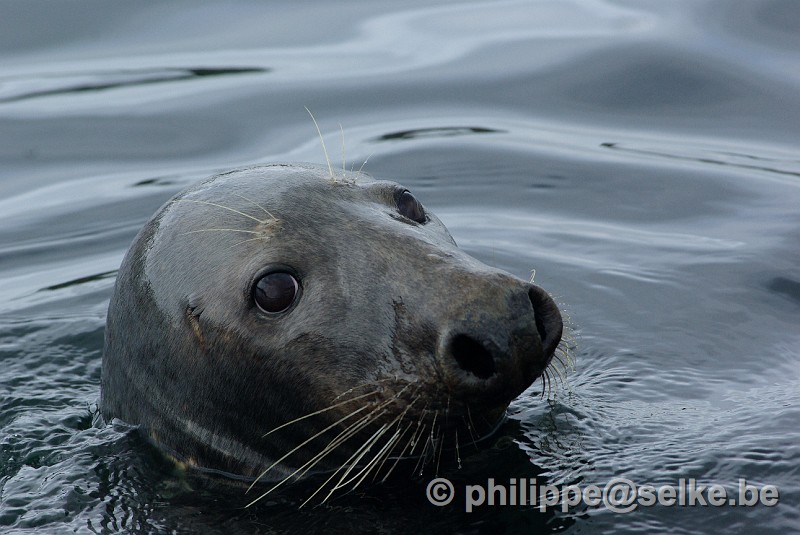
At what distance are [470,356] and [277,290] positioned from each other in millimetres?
983

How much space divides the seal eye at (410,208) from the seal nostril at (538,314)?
1173mm

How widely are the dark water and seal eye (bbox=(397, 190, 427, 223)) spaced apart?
1.07 meters

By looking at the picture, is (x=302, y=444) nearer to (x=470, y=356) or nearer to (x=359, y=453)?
(x=359, y=453)

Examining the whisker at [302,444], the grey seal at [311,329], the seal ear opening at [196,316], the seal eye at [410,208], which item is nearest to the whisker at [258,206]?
the grey seal at [311,329]

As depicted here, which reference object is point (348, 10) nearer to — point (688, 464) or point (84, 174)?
point (84, 174)

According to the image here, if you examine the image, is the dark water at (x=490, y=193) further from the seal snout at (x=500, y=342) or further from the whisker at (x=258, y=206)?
the whisker at (x=258, y=206)

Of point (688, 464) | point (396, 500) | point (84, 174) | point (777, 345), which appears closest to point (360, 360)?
point (396, 500)

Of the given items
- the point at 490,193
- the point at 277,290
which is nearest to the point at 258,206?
the point at 277,290

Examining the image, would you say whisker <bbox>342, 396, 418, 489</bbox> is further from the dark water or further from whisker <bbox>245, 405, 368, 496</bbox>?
the dark water

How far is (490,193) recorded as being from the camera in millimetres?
10594

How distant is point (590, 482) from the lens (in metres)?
5.44

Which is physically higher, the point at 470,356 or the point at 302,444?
the point at 470,356

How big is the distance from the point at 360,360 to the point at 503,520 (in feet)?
2.88

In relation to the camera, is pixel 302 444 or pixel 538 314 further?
pixel 302 444
